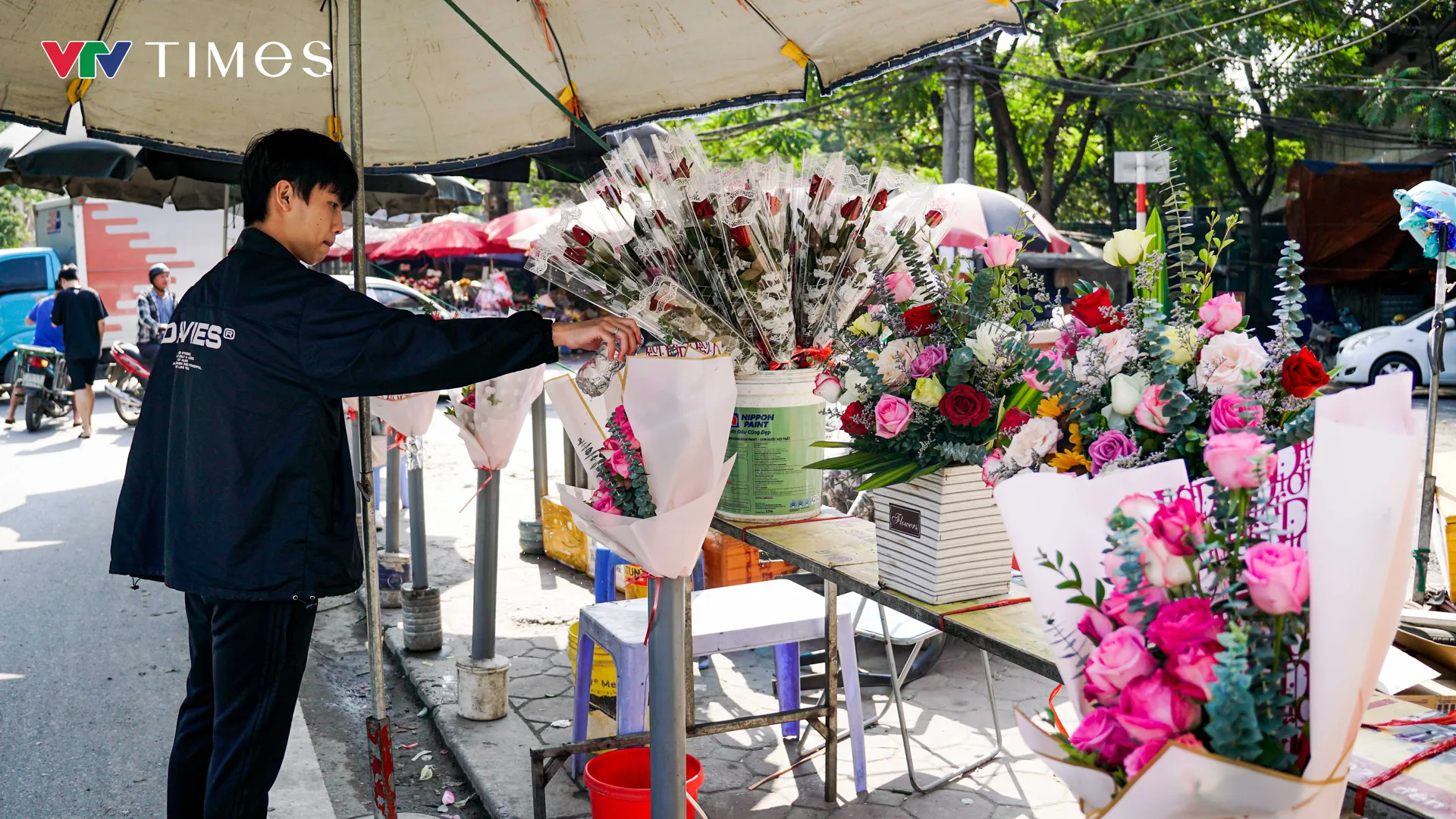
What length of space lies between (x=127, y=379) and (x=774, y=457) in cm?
1329

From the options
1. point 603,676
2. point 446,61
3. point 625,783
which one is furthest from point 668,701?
point 446,61

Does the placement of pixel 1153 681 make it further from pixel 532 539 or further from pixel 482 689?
pixel 532 539

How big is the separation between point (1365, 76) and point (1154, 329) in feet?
66.9

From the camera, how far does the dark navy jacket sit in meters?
2.45

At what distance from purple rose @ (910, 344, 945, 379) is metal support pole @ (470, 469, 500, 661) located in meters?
2.51

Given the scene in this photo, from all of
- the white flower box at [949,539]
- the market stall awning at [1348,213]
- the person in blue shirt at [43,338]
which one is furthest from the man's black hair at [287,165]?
the market stall awning at [1348,213]

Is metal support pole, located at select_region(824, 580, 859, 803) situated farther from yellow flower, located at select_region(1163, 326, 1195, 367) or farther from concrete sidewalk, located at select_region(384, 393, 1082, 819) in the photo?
yellow flower, located at select_region(1163, 326, 1195, 367)

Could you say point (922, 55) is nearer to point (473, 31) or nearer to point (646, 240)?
point (646, 240)

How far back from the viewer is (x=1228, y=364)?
179 cm

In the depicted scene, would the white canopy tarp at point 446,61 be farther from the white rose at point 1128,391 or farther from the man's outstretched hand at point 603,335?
the white rose at point 1128,391

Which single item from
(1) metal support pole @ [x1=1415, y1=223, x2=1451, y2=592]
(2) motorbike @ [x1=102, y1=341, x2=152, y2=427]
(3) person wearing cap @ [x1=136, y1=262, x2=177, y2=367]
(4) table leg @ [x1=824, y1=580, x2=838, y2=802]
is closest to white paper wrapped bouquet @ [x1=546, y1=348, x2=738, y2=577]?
(4) table leg @ [x1=824, y1=580, x2=838, y2=802]

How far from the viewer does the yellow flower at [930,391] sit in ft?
7.62

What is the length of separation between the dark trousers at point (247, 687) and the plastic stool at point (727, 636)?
1047 millimetres

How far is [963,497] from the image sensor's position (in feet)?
7.71
